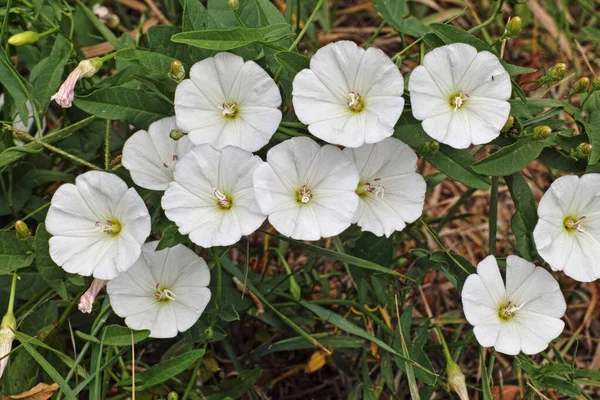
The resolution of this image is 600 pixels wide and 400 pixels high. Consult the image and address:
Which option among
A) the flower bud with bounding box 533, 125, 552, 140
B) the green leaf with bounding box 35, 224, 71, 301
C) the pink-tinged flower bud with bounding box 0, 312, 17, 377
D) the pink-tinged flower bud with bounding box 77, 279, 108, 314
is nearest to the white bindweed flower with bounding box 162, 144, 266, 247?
the pink-tinged flower bud with bounding box 77, 279, 108, 314

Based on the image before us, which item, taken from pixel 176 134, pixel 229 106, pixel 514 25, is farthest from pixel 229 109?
pixel 514 25

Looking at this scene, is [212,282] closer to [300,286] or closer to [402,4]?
[300,286]

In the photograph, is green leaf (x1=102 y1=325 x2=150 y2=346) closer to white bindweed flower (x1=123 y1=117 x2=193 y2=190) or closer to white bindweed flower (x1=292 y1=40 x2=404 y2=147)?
white bindweed flower (x1=123 y1=117 x2=193 y2=190)

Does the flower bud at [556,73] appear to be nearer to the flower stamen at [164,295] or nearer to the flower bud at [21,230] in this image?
the flower stamen at [164,295]

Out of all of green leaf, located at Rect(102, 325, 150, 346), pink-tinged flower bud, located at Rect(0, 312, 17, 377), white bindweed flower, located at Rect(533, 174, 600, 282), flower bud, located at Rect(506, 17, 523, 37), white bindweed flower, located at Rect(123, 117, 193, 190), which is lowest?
pink-tinged flower bud, located at Rect(0, 312, 17, 377)

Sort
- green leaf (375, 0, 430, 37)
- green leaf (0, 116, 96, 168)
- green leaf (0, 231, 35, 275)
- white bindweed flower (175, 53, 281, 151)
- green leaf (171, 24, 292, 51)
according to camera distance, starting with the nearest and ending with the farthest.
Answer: green leaf (171, 24, 292, 51), white bindweed flower (175, 53, 281, 151), green leaf (0, 231, 35, 275), green leaf (0, 116, 96, 168), green leaf (375, 0, 430, 37)
